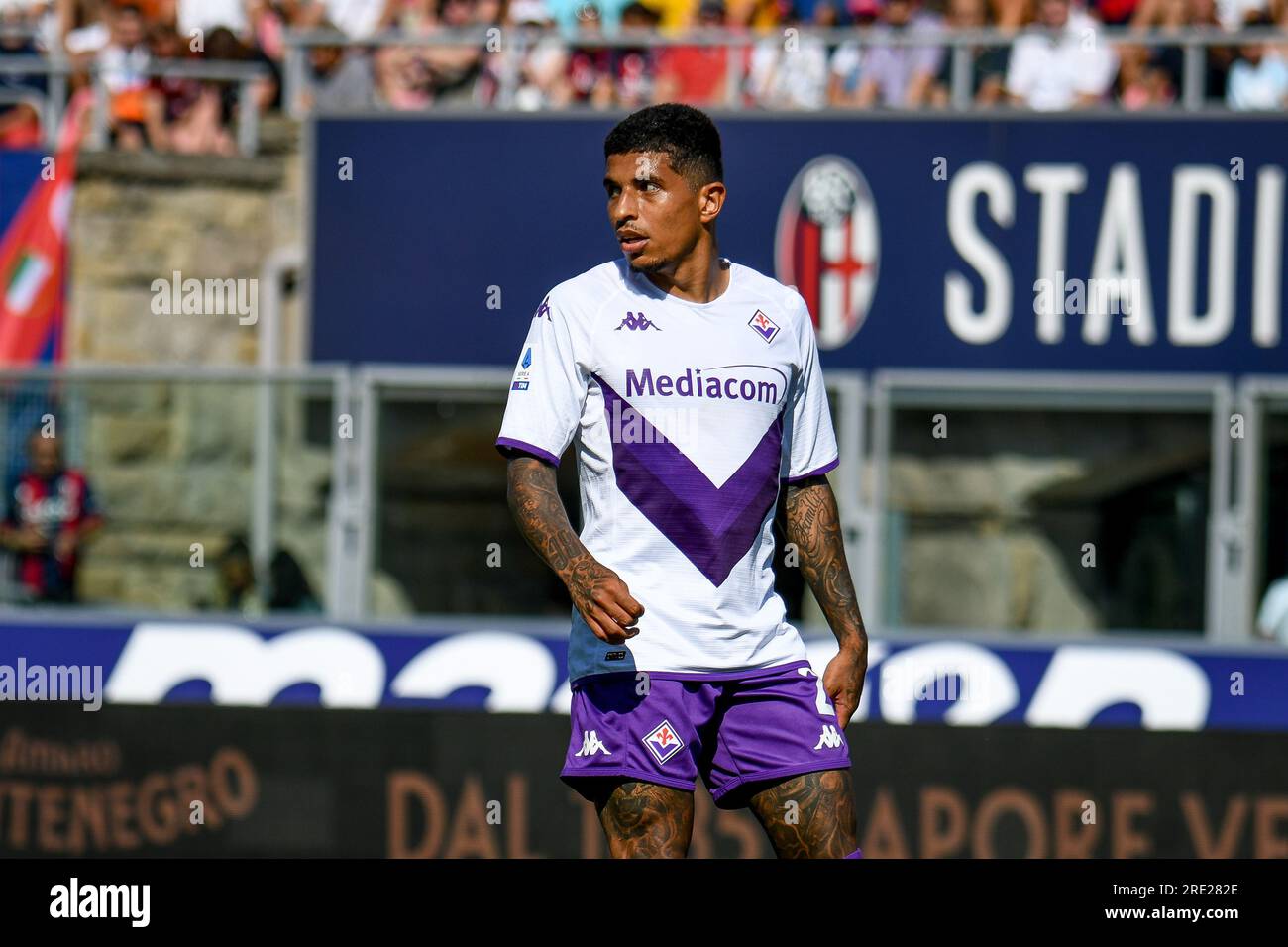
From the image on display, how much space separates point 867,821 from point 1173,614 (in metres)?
1.85

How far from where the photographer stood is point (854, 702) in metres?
4.70

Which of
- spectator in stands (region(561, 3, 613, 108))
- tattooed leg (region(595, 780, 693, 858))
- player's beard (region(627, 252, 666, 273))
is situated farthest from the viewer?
spectator in stands (region(561, 3, 613, 108))

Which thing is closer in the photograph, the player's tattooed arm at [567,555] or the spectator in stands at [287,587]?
the player's tattooed arm at [567,555]

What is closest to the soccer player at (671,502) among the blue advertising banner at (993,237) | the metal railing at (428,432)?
the metal railing at (428,432)

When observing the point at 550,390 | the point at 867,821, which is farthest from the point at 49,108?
the point at 550,390

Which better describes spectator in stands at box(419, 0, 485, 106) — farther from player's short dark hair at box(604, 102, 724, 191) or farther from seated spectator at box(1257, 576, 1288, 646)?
player's short dark hair at box(604, 102, 724, 191)

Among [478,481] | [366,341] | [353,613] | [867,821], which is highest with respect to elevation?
[366,341]

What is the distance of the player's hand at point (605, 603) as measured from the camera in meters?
4.17

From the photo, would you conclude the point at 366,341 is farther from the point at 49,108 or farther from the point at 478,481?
the point at 49,108

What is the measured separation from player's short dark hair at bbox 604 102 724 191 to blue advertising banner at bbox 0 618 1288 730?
14.0 feet

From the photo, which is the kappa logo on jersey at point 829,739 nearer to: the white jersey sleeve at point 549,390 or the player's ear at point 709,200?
the white jersey sleeve at point 549,390

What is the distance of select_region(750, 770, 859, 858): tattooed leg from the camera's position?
177 inches

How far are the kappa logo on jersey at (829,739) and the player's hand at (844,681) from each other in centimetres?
6

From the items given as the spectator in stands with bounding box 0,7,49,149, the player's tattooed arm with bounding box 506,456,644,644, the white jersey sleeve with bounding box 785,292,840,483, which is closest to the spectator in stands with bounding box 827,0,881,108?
the spectator in stands with bounding box 0,7,49,149
